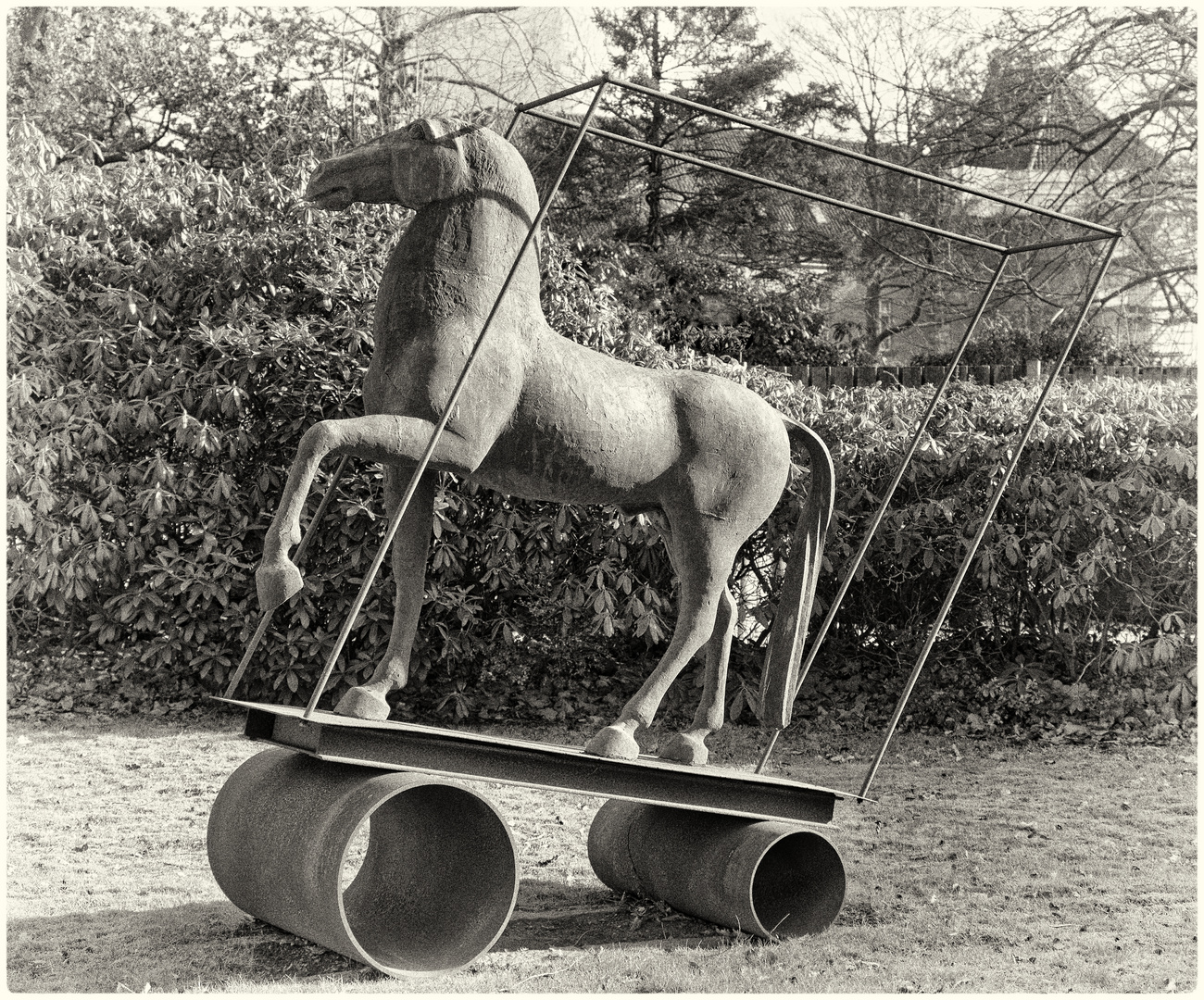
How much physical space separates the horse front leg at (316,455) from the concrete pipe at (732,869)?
167cm

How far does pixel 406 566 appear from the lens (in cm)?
424

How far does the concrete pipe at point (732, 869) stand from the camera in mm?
4199

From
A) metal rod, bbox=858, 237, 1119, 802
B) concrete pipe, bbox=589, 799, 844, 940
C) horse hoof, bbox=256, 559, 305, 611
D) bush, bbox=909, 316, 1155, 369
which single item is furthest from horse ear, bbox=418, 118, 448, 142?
bush, bbox=909, 316, 1155, 369

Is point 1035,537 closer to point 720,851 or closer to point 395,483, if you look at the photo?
point 720,851

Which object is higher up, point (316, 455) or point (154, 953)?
point (316, 455)

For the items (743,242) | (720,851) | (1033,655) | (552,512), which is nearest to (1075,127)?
(743,242)

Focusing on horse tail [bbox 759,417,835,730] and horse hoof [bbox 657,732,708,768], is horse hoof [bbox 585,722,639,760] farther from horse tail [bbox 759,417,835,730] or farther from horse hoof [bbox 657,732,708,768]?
horse tail [bbox 759,417,835,730]

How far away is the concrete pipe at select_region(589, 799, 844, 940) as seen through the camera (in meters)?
4.20

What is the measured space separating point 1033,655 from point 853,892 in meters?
3.84

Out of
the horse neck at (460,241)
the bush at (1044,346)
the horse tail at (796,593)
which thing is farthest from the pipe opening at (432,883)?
the bush at (1044,346)

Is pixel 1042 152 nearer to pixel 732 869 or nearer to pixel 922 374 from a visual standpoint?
pixel 922 374

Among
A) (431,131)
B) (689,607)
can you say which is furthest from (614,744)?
(431,131)

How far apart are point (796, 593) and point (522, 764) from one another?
1334 mm

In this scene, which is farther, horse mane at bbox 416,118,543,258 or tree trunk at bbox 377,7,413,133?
tree trunk at bbox 377,7,413,133
